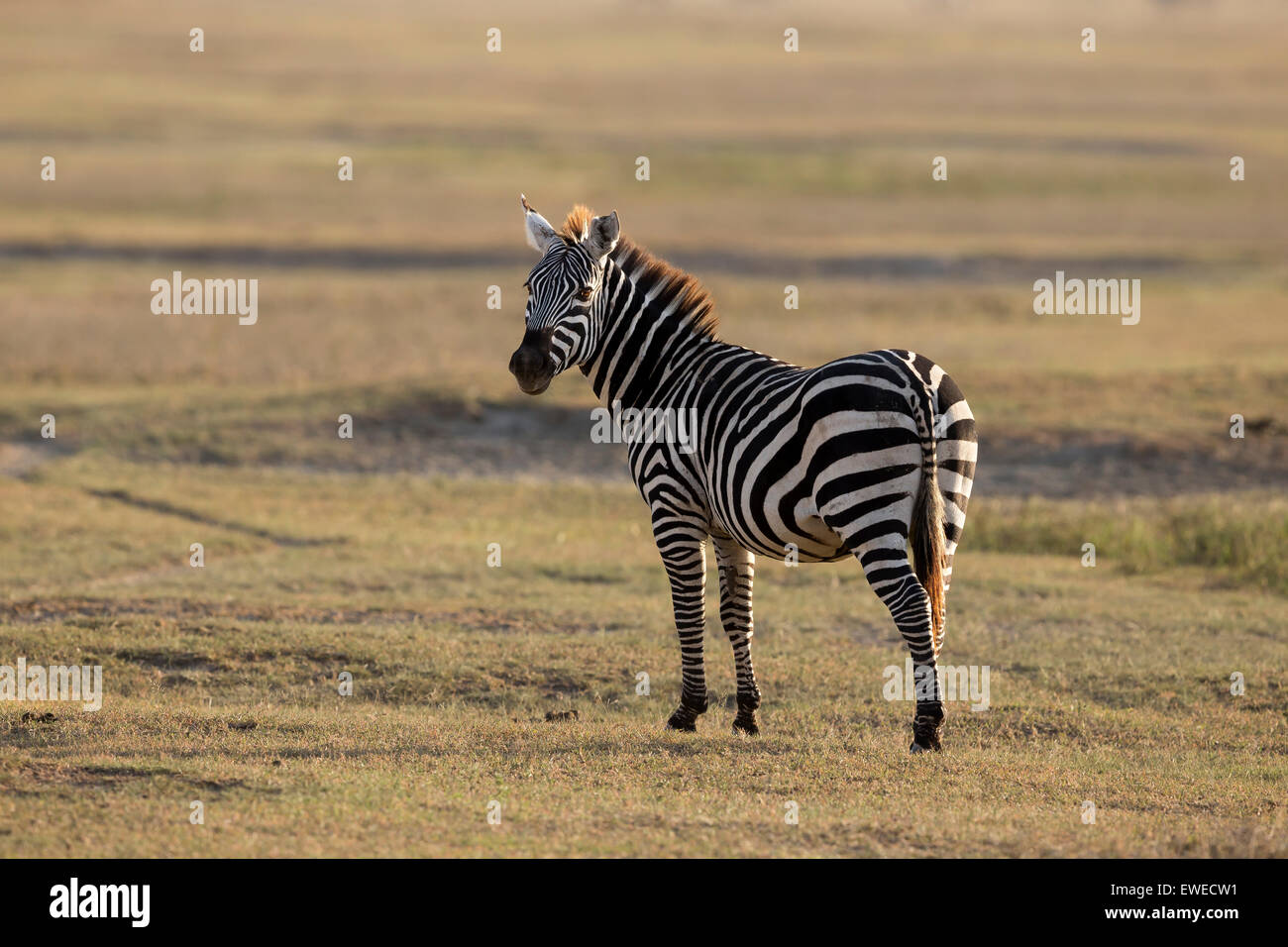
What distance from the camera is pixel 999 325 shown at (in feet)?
99.6

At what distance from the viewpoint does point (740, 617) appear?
30.1 ft

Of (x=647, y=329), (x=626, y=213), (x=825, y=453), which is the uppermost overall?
(x=626, y=213)

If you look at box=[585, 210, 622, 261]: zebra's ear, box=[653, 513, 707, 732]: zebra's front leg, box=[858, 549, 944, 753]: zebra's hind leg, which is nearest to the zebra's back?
box=[858, 549, 944, 753]: zebra's hind leg

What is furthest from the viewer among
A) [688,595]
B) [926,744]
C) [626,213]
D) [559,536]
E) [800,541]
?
[626,213]

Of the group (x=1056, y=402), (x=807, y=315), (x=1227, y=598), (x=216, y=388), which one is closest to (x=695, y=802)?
(x=1227, y=598)

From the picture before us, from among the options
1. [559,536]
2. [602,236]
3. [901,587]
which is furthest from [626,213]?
[901,587]

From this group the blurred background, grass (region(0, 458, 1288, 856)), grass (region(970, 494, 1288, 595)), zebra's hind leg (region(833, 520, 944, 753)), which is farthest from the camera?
the blurred background

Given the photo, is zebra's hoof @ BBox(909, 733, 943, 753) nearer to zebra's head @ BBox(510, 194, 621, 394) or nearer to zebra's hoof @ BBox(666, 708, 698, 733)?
zebra's hoof @ BBox(666, 708, 698, 733)

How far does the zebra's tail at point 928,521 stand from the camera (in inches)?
309

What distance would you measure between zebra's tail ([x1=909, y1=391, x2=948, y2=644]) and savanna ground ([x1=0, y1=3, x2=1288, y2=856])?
3.77 feet

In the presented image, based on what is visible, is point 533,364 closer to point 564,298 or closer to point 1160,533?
point 564,298

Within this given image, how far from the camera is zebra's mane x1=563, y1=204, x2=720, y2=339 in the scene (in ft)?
30.3

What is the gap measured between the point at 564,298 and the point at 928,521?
2582mm
